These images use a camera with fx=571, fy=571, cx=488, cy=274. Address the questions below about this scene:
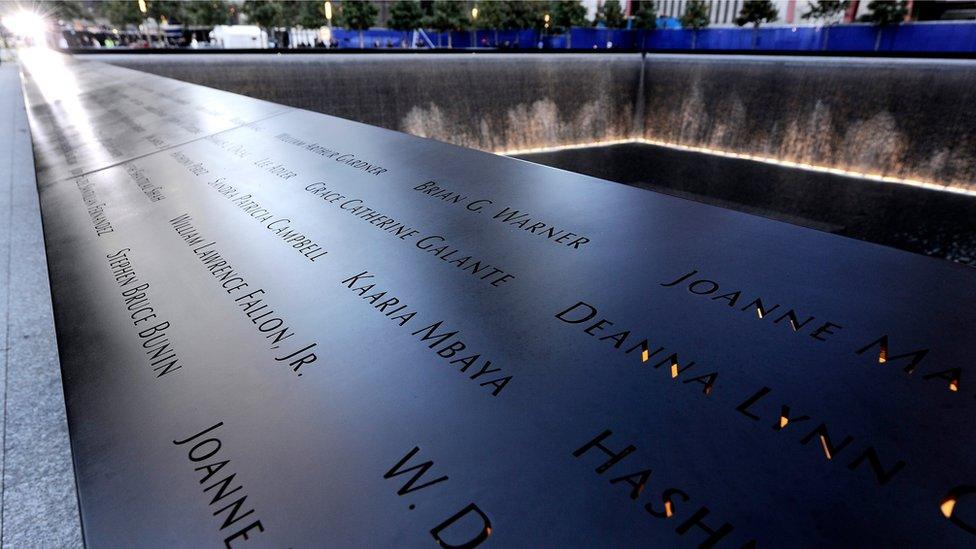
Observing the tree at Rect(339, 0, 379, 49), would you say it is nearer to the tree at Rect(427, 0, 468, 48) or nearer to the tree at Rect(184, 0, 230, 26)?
the tree at Rect(427, 0, 468, 48)

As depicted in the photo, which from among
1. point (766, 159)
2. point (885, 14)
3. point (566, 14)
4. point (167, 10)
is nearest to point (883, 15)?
point (885, 14)

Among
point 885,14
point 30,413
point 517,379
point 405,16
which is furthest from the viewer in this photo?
point 405,16

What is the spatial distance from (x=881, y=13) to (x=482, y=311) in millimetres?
24769

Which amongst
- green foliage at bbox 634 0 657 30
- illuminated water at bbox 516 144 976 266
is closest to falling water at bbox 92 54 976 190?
illuminated water at bbox 516 144 976 266

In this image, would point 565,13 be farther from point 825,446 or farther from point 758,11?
point 825,446

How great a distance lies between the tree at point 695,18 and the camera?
27.0 m

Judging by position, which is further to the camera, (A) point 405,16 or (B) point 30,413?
(A) point 405,16

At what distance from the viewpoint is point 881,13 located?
19.8 m

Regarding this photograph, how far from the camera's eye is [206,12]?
27.0 metres

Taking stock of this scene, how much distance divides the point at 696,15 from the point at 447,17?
1197 cm

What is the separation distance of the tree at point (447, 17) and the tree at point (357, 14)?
10.0 ft

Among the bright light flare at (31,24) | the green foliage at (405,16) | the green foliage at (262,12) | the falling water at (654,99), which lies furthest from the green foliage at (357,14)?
the bright light flare at (31,24)

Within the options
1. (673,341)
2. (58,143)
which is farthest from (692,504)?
(58,143)

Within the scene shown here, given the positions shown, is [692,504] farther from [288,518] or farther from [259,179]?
[259,179]
